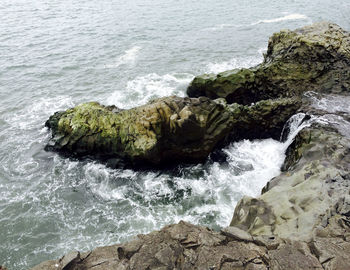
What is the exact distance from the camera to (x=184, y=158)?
Result: 14.5 metres

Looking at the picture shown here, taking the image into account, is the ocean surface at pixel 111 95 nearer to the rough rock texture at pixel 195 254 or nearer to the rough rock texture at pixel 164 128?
the rough rock texture at pixel 164 128

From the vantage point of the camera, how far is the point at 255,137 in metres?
15.8

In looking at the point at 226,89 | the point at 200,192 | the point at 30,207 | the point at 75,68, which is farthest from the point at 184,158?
the point at 75,68

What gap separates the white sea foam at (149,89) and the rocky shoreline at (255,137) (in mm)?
2499

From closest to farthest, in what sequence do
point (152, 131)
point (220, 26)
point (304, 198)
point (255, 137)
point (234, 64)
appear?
point (304, 198) → point (152, 131) → point (255, 137) → point (234, 64) → point (220, 26)

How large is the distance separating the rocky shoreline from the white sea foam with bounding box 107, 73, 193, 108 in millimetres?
2499

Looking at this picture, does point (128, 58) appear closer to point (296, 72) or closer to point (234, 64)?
point (234, 64)

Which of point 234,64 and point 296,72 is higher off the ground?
point 296,72

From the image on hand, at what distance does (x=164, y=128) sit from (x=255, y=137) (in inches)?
224

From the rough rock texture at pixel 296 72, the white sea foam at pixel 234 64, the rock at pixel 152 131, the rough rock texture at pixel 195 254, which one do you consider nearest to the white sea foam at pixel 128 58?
the white sea foam at pixel 234 64

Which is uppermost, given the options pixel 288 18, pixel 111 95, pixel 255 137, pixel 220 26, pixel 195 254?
pixel 288 18

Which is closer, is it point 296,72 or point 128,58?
point 296,72

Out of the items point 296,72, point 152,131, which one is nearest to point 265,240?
point 152,131

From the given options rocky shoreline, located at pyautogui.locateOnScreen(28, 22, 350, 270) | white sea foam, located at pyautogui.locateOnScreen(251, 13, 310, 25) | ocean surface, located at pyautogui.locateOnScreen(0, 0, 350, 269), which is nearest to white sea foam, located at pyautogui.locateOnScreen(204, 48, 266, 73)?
ocean surface, located at pyautogui.locateOnScreen(0, 0, 350, 269)
